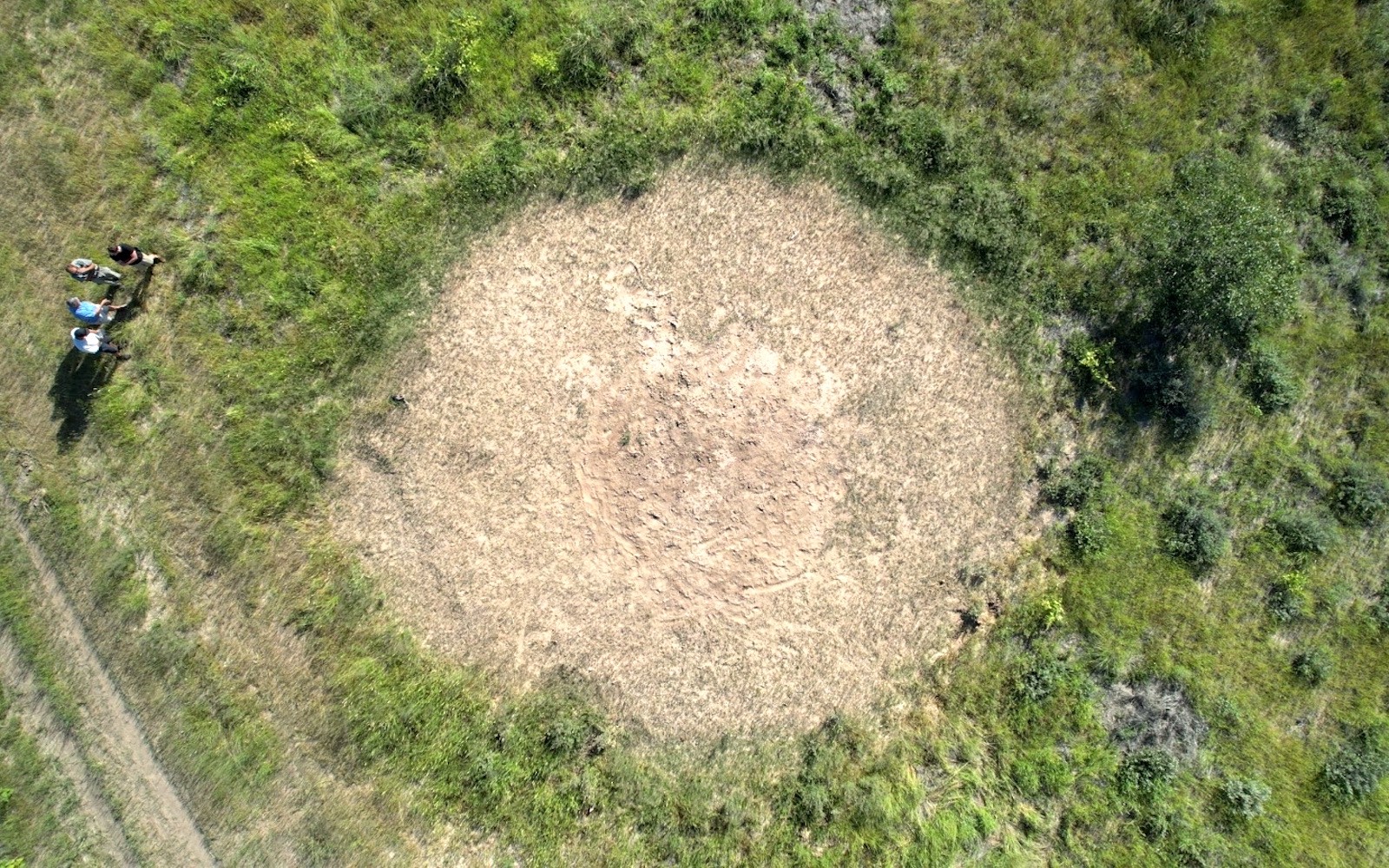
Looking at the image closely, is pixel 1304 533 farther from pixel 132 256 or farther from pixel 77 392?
pixel 77 392

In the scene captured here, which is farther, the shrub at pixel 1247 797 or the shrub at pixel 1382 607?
the shrub at pixel 1382 607

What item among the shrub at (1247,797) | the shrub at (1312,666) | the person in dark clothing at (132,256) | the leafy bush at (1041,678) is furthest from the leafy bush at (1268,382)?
the person in dark clothing at (132,256)

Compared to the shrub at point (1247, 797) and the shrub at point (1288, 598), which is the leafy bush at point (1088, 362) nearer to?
the shrub at point (1288, 598)

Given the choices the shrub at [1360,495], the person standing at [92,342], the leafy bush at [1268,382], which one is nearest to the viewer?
the person standing at [92,342]

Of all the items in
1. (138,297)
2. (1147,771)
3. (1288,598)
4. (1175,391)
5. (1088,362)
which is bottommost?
(1147,771)

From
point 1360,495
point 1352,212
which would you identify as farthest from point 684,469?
point 1352,212

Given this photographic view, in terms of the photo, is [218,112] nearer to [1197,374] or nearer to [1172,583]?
[1197,374]

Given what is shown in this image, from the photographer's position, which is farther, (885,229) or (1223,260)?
(885,229)
